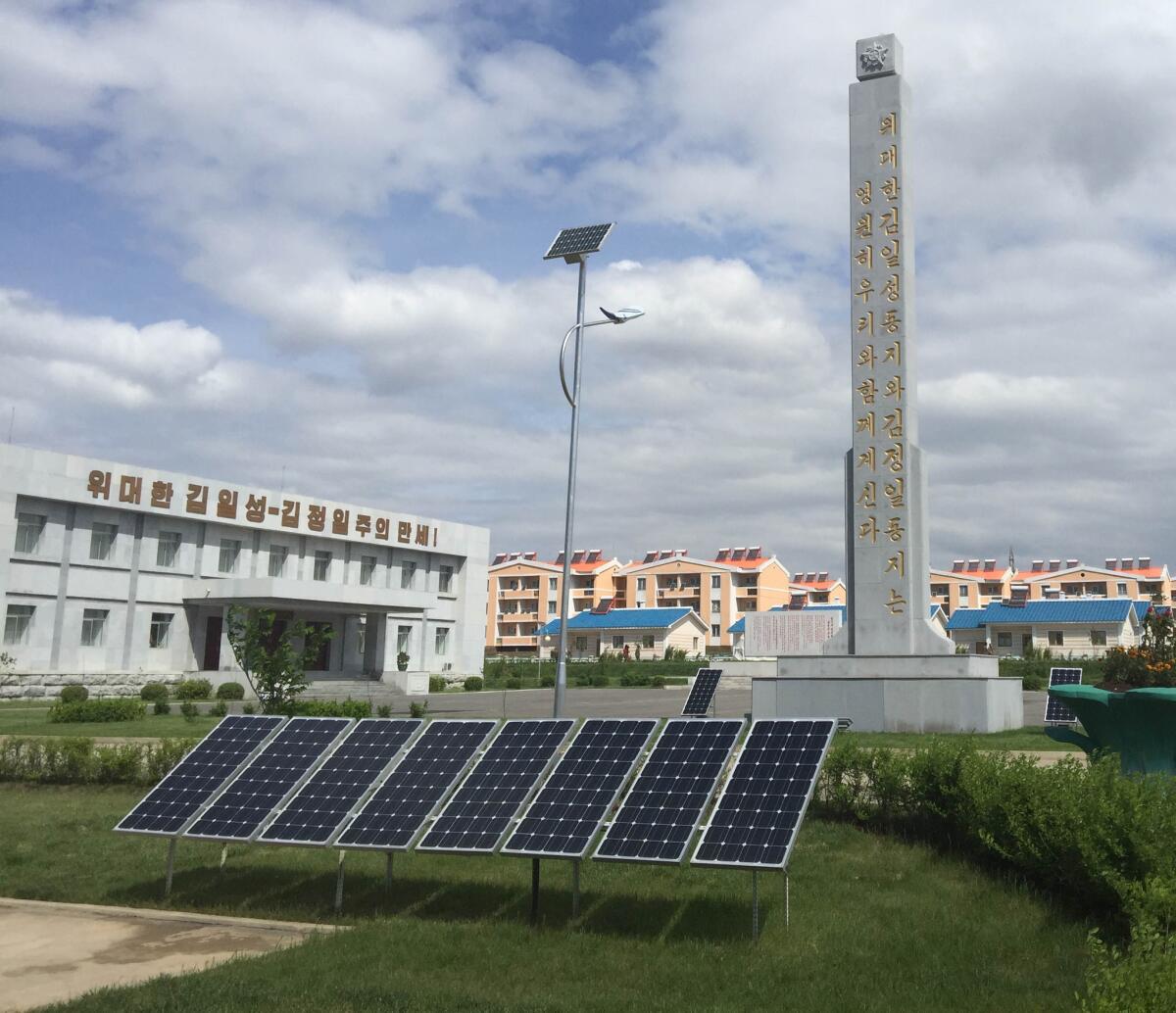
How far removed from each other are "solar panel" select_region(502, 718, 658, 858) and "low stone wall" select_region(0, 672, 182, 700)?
123 ft

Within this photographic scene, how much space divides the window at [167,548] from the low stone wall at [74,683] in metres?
5.11

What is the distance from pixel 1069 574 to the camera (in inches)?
4139

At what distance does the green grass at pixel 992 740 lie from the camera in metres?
18.4

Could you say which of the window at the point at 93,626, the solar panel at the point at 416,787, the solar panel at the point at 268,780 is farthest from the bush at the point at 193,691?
the solar panel at the point at 416,787

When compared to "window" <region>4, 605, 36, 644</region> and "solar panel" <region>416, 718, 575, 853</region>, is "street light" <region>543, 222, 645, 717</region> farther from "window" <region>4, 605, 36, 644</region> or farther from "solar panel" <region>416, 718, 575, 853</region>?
"window" <region>4, 605, 36, 644</region>

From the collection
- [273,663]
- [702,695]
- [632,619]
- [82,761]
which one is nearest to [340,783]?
[82,761]

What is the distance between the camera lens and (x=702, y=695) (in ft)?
75.3

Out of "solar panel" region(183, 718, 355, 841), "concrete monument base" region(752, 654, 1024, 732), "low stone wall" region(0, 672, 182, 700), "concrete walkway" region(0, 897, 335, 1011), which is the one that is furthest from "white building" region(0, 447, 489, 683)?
"concrete walkway" region(0, 897, 335, 1011)

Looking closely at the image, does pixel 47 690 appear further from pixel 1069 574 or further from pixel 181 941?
pixel 1069 574

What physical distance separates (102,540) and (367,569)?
51.4 feet

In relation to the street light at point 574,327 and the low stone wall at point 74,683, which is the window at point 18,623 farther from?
the street light at point 574,327

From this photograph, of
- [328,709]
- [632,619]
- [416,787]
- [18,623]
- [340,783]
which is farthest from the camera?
[632,619]

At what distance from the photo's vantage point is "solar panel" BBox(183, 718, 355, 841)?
9680 millimetres

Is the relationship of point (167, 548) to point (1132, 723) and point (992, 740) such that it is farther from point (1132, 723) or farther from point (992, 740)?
point (1132, 723)
